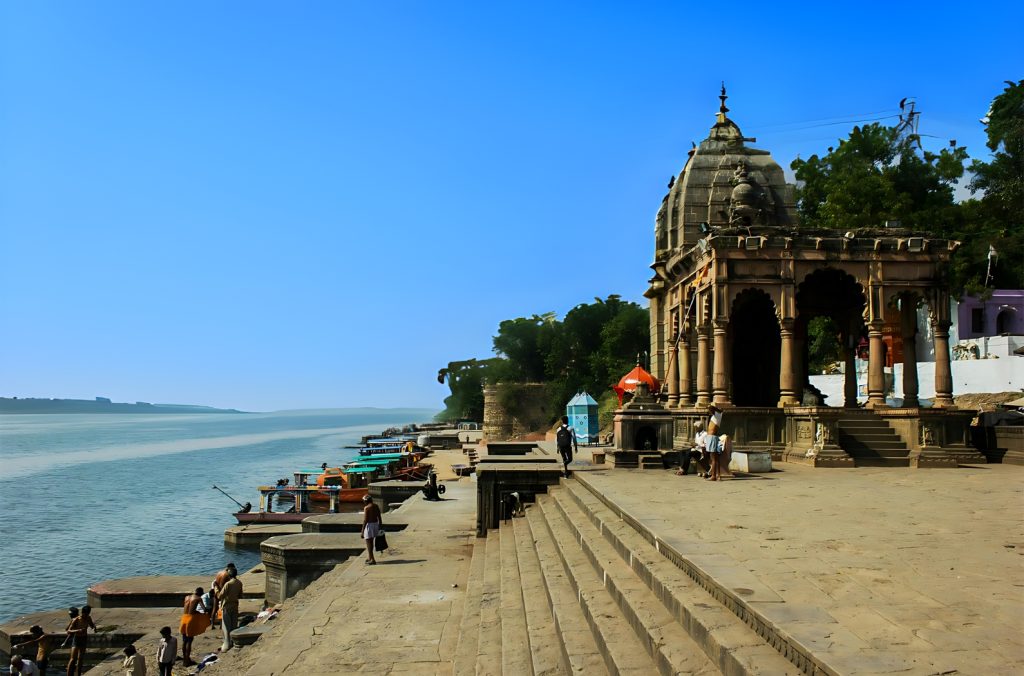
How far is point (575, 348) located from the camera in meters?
90.3

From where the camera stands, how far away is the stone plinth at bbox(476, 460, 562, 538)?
1634 centimetres

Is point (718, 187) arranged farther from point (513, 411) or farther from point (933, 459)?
point (513, 411)

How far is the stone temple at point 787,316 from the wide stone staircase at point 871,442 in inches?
1.2

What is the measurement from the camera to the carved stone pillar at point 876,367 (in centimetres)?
2103

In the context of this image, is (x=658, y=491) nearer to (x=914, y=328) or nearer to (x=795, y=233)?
(x=795, y=233)

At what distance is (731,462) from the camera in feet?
59.5

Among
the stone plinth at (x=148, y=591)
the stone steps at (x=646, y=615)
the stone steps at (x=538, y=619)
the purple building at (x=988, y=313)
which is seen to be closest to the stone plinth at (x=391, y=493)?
the stone plinth at (x=148, y=591)

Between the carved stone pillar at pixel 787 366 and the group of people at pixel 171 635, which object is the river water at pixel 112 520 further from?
the carved stone pillar at pixel 787 366

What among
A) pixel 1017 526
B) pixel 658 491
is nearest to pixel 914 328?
pixel 658 491

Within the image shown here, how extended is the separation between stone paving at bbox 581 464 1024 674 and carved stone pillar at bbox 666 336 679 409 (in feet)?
41.0

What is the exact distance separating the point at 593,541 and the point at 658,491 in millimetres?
3756

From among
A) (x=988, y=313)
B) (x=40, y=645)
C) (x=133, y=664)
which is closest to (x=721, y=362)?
(x=133, y=664)

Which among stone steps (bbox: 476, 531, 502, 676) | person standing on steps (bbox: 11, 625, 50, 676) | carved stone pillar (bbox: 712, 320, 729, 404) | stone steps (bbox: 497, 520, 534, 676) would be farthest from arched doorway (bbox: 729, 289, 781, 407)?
person standing on steps (bbox: 11, 625, 50, 676)

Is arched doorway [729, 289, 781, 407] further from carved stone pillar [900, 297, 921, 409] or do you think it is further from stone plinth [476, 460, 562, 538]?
stone plinth [476, 460, 562, 538]
